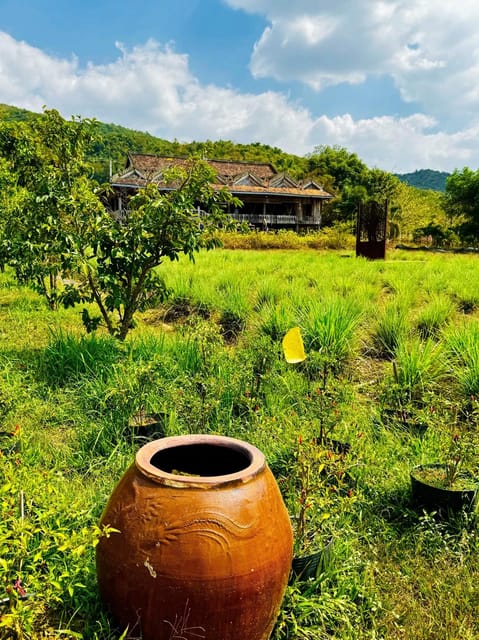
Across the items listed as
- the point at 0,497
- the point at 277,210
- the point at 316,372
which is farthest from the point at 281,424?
the point at 277,210

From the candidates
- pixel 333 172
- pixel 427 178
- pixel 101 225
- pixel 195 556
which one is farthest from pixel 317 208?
pixel 427 178

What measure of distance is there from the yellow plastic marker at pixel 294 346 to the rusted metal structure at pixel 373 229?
10.6 metres

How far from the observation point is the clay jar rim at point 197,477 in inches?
61.7

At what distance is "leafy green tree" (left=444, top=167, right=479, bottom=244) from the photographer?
25.7 metres

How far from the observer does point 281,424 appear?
11.3 feet

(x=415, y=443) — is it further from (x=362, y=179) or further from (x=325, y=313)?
(x=362, y=179)

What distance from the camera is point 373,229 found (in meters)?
13.2

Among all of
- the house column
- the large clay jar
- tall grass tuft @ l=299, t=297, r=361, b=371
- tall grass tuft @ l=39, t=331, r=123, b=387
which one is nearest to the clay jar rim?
the large clay jar

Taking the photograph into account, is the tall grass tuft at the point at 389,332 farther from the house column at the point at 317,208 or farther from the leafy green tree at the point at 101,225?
the house column at the point at 317,208

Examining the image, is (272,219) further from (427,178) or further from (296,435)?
(427,178)

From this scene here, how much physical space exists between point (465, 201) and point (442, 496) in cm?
2766

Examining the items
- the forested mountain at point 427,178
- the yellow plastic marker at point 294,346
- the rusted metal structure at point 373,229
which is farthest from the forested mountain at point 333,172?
the forested mountain at point 427,178

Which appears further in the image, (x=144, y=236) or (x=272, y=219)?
(x=272, y=219)

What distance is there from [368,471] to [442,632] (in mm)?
994
